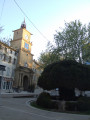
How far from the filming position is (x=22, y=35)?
4291cm

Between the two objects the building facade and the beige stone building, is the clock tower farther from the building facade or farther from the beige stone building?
the building facade

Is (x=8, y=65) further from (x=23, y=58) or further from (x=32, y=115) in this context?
(x=32, y=115)

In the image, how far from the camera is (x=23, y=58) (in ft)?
139

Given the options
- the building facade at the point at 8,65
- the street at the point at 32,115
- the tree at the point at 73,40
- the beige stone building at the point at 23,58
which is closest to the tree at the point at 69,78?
the street at the point at 32,115

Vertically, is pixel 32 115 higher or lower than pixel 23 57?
lower

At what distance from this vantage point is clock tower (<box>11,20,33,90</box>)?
3978 centimetres

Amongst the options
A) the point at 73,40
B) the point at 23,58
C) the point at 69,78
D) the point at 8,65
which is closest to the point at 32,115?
the point at 69,78

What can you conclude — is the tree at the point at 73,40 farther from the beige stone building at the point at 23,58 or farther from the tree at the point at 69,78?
the beige stone building at the point at 23,58

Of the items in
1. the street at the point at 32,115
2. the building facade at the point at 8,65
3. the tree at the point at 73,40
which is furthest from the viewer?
the building facade at the point at 8,65

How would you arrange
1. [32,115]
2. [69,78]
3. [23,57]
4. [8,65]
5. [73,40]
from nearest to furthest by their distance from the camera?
1. [32,115]
2. [69,78]
3. [73,40]
4. [8,65]
5. [23,57]

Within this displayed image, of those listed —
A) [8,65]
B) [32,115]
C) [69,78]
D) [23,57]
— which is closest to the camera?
[32,115]

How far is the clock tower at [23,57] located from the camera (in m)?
39.8

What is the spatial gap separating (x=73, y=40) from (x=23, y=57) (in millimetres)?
23396

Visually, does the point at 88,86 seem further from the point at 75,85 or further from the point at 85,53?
the point at 85,53
